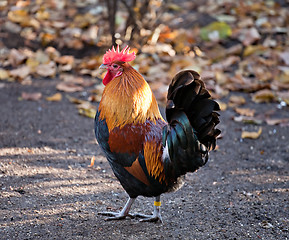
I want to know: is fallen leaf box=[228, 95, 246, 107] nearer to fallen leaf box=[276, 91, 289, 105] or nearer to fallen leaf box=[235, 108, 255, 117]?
fallen leaf box=[235, 108, 255, 117]

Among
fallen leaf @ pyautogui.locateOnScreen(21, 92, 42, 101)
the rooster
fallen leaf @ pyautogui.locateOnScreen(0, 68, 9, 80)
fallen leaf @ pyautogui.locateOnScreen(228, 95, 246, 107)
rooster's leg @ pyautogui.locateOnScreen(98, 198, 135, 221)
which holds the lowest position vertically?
fallen leaf @ pyautogui.locateOnScreen(228, 95, 246, 107)

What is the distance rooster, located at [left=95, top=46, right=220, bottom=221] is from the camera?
9.27 feet

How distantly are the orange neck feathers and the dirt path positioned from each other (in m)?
0.91

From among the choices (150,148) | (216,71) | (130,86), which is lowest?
(216,71)

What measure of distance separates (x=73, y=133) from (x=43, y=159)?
0.74 m

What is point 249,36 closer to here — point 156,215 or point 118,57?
point 118,57

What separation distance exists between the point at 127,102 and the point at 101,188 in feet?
3.61

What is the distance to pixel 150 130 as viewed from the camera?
10.4ft

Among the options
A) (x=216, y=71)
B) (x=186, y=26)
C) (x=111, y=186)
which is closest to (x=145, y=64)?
(x=216, y=71)

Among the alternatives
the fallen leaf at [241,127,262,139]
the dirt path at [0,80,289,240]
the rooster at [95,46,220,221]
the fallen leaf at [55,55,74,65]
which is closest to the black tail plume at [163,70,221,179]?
the rooster at [95,46,220,221]

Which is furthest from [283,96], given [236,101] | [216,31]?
[216,31]

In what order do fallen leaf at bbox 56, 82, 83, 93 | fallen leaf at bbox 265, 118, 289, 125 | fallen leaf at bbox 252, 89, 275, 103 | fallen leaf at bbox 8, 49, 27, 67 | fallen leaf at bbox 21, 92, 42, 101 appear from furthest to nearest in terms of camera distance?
fallen leaf at bbox 8, 49, 27, 67
fallen leaf at bbox 252, 89, 275, 103
fallen leaf at bbox 56, 82, 83, 93
fallen leaf at bbox 21, 92, 42, 101
fallen leaf at bbox 265, 118, 289, 125

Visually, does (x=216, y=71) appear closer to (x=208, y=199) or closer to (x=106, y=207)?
(x=208, y=199)

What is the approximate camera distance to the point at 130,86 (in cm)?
324
